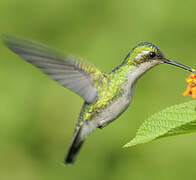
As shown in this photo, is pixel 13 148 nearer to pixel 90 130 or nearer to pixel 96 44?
pixel 96 44

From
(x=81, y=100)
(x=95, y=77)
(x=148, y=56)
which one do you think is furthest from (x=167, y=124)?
(x=81, y=100)

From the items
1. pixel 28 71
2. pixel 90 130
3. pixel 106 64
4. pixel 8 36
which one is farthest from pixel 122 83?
pixel 28 71

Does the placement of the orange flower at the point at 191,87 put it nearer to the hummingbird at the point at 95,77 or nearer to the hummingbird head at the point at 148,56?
the hummingbird at the point at 95,77

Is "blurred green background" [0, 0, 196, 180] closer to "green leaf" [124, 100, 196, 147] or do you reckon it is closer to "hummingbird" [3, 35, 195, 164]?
"hummingbird" [3, 35, 195, 164]

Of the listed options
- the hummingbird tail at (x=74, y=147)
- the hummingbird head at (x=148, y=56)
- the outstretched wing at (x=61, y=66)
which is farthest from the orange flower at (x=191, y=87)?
the hummingbird tail at (x=74, y=147)

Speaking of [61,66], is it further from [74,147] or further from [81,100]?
[81,100]

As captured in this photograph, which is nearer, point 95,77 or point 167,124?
point 167,124
